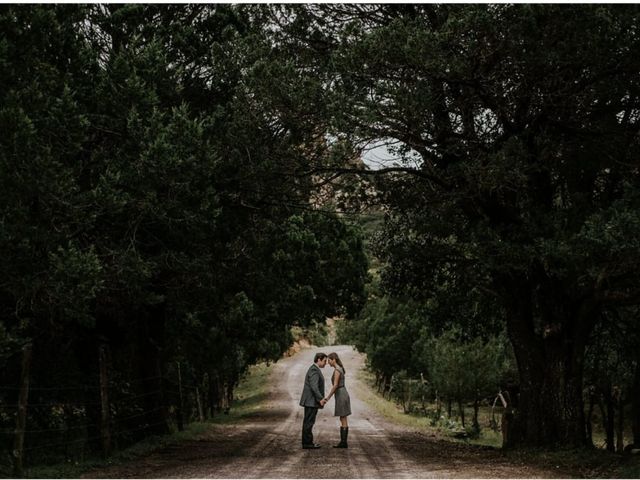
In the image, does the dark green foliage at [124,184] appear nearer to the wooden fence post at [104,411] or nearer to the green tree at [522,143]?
the wooden fence post at [104,411]

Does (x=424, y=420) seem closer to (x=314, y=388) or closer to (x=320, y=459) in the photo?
(x=314, y=388)

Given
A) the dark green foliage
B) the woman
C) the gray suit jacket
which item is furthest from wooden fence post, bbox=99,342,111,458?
the woman

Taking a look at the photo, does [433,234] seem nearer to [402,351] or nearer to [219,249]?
[219,249]

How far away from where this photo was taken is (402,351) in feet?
149

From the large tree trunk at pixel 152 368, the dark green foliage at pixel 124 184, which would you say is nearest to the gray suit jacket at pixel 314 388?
the dark green foliage at pixel 124 184

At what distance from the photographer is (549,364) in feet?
46.8

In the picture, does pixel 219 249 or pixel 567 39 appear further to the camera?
pixel 219 249

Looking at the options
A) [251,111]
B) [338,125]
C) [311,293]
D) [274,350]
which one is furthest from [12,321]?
[274,350]

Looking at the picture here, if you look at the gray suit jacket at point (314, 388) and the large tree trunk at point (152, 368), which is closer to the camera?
the gray suit jacket at point (314, 388)

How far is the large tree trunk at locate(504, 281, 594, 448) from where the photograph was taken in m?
14.0

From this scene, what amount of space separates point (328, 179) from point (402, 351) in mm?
32169

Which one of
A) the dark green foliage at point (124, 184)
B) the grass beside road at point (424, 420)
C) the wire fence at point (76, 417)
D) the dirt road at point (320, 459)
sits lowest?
the grass beside road at point (424, 420)

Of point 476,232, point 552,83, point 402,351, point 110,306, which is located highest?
point 552,83

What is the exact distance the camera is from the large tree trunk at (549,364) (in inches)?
549
